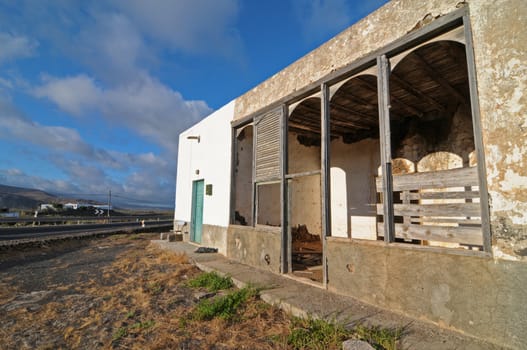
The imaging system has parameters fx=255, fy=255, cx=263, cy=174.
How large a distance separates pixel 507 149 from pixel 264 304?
3.80 meters

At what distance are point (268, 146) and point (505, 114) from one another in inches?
180

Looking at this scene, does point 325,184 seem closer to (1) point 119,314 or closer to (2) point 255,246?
(2) point 255,246

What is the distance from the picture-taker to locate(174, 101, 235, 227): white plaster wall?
8.04 m

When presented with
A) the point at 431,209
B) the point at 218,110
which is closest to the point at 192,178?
→ the point at 218,110

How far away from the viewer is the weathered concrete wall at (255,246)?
19.1ft

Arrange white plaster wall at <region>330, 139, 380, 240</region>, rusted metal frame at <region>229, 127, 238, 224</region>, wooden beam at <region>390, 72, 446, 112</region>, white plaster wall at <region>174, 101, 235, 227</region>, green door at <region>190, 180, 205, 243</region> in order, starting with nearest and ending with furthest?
Answer: 1. wooden beam at <region>390, 72, 446, 112</region>
2. rusted metal frame at <region>229, 127, 238, 224</region>
3. white plaster wall at <region>174, 101, 235, 227</region>
4. white plaster wall at <region>330, 139, 380, 240</region>
5. green door at <region>190, 180, 205, 243</region>

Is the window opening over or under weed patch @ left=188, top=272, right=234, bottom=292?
over

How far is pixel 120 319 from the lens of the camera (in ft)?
12.9

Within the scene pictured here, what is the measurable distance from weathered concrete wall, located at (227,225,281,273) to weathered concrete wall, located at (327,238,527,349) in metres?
1.93

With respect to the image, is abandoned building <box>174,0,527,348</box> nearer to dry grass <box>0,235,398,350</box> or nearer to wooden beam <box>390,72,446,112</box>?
wooden beam <box>390,72,446,112</box>

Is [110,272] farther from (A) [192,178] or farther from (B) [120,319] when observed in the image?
(A) [192,178]

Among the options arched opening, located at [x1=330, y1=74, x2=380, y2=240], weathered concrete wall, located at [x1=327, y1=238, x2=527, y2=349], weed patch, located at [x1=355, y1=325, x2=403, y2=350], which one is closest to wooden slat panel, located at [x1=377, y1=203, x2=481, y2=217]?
weathered concrete wall, located at [x1=327, y1=238, x2=527, y2=349]

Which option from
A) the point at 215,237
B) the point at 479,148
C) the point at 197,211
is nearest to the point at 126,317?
the point at 215,237

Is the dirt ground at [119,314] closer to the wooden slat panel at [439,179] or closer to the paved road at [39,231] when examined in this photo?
the wooden slat panel at [439,179]
